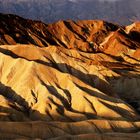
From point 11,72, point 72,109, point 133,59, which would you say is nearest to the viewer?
point 72,109

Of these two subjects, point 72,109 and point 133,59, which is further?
point 133,59

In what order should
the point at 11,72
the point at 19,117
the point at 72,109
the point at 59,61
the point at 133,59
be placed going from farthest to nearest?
the point at 133,59 → the point at 59,61 → the point at 11,72 → the point at 72,109 → the point at 19,117

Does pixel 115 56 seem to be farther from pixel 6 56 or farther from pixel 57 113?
pixel 57 113

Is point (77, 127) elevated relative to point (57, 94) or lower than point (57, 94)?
elevated

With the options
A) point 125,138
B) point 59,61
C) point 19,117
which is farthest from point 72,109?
point 125,138

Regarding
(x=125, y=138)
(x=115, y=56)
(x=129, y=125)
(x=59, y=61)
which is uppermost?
(x=125, y=138)

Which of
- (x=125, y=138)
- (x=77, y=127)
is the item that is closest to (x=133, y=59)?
(x=77, y=127)

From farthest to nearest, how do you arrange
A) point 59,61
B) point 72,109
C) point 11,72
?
point 59,61
point 11,72
point 72,109

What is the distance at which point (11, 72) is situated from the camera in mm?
121750

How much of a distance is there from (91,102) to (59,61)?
73.8ft

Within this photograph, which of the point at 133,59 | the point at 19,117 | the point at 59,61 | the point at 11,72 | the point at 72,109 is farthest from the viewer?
the point at 133,59

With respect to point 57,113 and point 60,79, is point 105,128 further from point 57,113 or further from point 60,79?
point 60,79

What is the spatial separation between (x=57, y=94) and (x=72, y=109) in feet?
19.3

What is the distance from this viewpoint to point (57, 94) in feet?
377
